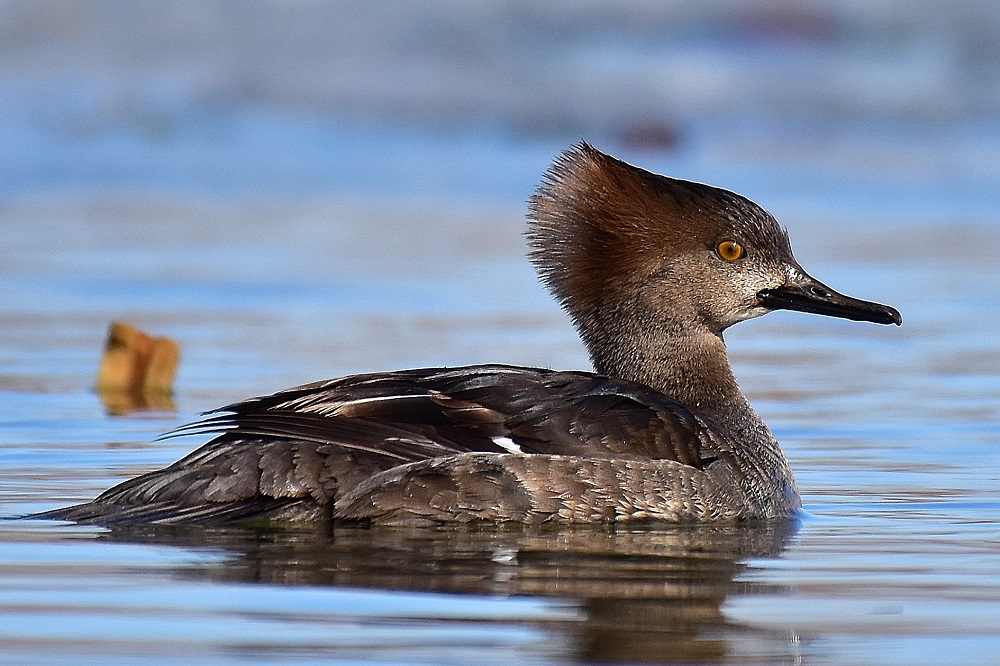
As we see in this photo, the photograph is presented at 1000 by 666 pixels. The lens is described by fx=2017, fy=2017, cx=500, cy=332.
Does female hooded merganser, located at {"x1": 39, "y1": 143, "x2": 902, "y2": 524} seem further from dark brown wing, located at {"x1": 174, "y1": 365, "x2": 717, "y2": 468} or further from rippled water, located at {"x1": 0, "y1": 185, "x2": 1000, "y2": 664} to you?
rippled water, located at {"x1": 0, "y1": 185, "x2": 1000, "y2": 664}

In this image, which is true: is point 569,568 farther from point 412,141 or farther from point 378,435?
point 412,141

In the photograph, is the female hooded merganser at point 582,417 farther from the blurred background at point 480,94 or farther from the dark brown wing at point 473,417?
the blurred background at point 480,94

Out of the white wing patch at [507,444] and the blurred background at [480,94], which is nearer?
the white wing patch at [507,444]

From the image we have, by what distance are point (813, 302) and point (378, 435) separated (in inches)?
82.0

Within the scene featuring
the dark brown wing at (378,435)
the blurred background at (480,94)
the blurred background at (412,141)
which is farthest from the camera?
the blurred background at (480,94)

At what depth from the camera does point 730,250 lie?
759cm

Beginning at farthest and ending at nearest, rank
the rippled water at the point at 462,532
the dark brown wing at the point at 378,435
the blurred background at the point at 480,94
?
the blurred background at the point at 480,94
the dark brown wing at the point at 378,435
the rippled water at the point at 462,532

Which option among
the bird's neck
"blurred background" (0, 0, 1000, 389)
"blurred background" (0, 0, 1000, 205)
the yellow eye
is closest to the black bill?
the yellow eye

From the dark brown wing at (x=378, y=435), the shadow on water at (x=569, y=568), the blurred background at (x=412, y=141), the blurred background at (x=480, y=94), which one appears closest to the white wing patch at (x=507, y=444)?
the dark brown wing at (x=378, y=435)

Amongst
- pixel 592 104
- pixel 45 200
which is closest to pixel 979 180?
pixel 592 104

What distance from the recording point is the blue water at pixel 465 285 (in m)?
5.14

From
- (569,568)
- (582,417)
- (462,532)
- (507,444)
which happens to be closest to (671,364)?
(582,417)

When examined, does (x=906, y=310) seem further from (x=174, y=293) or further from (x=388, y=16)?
(x=388, y=16)

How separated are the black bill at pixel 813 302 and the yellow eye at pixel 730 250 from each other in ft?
0.58
